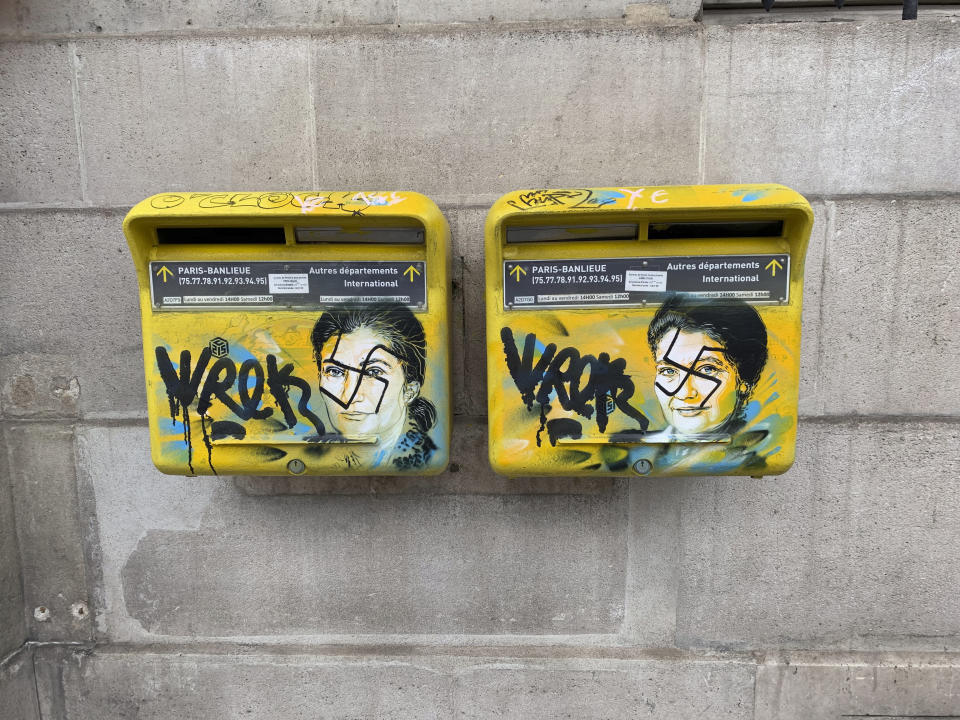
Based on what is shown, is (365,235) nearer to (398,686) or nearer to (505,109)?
(505,109)

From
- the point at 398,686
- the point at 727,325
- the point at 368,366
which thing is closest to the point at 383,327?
the point at 368,366

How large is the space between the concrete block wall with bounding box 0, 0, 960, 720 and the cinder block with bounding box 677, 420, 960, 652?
0.04 ft

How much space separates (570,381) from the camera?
1982mm

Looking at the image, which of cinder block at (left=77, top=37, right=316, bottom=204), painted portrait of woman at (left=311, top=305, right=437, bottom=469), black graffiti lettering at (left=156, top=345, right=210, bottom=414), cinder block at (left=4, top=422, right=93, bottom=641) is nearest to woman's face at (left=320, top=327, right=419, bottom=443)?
painted portrait of woman at (left=311, top=305, right=437, bottom=469)

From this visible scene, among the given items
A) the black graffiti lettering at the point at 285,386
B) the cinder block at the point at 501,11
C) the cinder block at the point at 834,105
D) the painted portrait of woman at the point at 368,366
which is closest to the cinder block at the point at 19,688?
the black graffiti lettering at the point at 285,386

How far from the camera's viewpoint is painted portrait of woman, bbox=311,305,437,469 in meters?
2.01

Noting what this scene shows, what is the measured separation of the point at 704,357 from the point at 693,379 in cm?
8

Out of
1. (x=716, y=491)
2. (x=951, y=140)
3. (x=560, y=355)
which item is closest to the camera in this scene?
(x=560, y=355)

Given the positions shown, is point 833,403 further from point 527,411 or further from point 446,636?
point 446,636

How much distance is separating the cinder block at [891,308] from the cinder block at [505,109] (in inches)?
29.7

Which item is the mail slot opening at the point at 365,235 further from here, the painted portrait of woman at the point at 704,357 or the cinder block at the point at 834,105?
the cinder block at the point at 834,105

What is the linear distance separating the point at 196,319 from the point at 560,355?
1.20m

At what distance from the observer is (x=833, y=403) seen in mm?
2586

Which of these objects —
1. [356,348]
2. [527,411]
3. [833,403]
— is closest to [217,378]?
[356,348]
